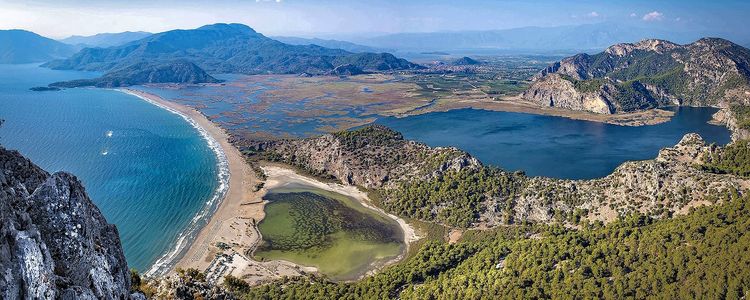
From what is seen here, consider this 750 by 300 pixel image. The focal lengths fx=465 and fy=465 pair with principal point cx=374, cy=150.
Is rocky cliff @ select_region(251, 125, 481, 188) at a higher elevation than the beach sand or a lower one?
higher

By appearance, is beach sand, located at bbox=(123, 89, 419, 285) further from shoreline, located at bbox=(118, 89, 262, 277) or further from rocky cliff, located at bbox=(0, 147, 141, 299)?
rocky cliff, located at bbox=(0, 147, 141, 299)

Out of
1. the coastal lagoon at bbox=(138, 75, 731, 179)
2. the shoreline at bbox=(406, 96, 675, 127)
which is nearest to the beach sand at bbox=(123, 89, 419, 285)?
the coastal lagoon at bbox=(138, 75, 731, 179)

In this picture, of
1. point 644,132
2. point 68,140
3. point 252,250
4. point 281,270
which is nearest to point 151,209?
point 252,250

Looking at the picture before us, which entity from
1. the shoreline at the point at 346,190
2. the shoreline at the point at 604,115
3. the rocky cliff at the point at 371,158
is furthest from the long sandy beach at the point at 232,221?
the shoreline at the point at 604,115

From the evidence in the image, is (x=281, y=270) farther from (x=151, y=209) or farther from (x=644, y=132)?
(x=644, y=132)

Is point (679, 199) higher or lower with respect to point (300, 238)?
higher

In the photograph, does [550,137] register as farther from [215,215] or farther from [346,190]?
[215,215]

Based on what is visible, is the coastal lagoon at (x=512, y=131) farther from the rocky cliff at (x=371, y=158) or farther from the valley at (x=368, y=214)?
the rocky cliff at (x=371, y=158)
